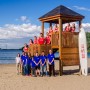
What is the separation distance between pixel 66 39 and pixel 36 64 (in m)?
2.59

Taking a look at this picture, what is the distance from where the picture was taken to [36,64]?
19.4 m

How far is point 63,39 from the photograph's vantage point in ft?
67.3

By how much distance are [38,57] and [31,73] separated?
1.12 m

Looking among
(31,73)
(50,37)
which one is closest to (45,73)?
(31,73)

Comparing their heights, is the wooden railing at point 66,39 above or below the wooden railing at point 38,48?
above

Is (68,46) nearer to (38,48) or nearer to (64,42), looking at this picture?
(64,42)

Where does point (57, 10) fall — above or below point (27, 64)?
above

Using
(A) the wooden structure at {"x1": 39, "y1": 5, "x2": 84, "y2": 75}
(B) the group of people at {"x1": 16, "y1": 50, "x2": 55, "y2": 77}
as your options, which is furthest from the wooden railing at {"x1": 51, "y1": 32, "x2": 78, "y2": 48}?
(B) the group of people at {"x1": 16, "y1": 50, "x2": 55, "y2": 77}

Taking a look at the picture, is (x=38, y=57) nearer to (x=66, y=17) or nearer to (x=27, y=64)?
(x=27, y=64)

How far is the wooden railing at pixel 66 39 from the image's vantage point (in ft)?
67.3

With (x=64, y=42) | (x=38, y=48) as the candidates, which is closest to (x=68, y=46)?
(x=64, y=42)

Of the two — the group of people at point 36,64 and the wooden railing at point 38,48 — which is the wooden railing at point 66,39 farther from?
the group of people at point 36,64

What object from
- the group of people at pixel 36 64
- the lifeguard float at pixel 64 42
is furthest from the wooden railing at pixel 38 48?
the group of people at pixel 36 64

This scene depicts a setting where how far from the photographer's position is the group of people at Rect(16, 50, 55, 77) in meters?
19.3
